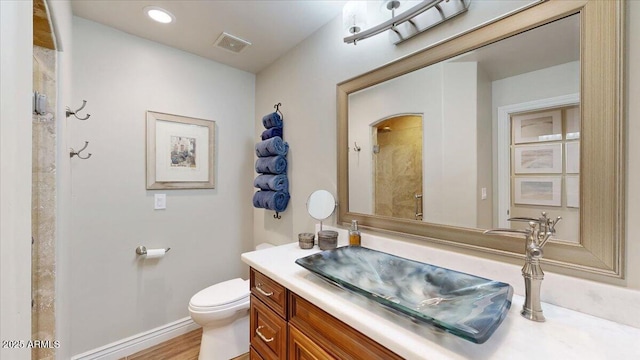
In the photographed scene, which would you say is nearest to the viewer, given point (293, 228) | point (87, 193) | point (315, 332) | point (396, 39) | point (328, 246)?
point (315, 332)

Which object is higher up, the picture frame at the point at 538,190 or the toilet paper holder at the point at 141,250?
the picture frame at the point at 538,190

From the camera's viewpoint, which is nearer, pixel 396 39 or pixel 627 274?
pixel 627 274

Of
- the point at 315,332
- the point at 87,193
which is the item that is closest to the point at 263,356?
the point at 315,332

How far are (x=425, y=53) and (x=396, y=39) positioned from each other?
0.65 feet

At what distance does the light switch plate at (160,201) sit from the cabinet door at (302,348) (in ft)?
5.17

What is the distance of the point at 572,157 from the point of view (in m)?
0.81

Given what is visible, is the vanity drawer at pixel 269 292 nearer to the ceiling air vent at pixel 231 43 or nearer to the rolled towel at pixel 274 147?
the rolled towel at pixel 274 147

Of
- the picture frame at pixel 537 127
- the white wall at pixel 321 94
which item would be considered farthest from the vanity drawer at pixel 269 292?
the picture frame at pixel 537 127

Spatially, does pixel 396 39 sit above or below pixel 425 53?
above

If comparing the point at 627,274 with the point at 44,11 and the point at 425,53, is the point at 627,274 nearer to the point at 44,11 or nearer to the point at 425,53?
the point at 425,53

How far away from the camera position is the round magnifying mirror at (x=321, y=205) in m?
1.60

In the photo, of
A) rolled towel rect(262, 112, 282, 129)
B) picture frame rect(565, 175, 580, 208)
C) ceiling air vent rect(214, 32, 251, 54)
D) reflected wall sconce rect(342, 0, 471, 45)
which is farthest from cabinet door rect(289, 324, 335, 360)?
ceiling air vent rect(214, 32, 251, 54)

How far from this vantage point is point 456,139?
1081 mm

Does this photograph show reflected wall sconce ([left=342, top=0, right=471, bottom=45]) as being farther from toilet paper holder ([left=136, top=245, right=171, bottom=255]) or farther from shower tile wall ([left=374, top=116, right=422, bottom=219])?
toilet paper holder ([left=136, top=245, right=171, bottom=255])
